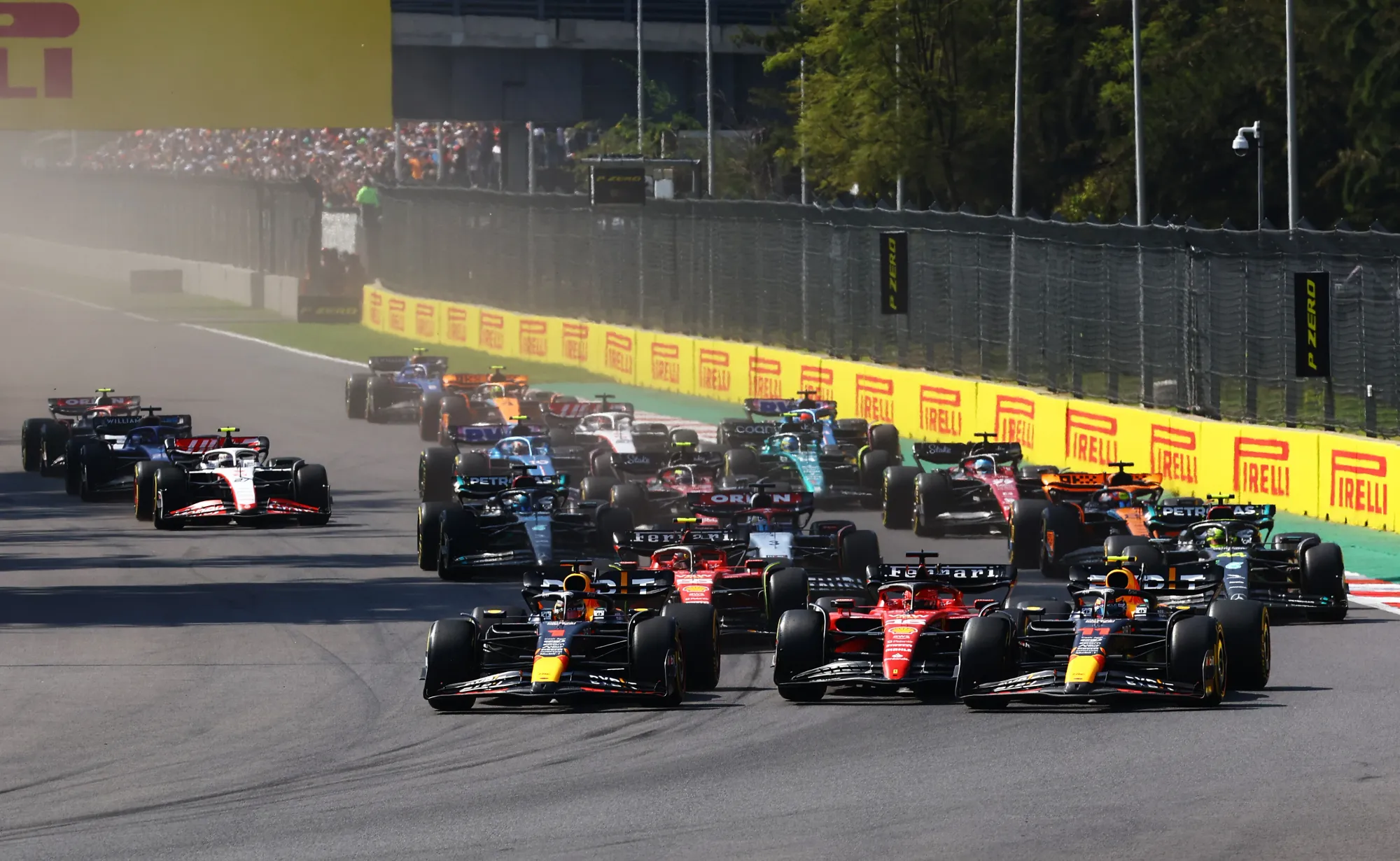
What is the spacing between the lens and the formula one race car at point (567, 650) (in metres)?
16.3

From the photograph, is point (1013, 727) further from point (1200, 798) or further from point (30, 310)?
point (30, 310)

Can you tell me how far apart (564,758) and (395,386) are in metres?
24.3

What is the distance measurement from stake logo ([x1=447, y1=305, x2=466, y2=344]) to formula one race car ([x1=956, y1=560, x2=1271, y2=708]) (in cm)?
4007

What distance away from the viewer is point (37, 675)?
1798 centimetres

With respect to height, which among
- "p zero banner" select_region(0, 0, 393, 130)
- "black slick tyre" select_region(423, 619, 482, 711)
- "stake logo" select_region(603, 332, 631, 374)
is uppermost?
"p zero banner" select_region(0, 0, 393, 130)

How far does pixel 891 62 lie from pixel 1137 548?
112 ft

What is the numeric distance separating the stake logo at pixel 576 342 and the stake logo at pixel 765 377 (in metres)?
8.07

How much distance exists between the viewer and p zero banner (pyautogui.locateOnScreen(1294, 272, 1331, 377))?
27.4m

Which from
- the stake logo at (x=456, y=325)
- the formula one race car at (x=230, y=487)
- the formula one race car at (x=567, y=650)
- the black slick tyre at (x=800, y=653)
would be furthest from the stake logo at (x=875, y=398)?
the stake logo at (x=456, y=325)

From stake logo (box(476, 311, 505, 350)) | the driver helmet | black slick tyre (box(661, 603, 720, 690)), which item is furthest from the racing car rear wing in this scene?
stake logo (box(476, 311, 505, 350))

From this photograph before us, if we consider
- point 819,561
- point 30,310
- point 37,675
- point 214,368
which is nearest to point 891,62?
point 214,368

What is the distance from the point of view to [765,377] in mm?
41312

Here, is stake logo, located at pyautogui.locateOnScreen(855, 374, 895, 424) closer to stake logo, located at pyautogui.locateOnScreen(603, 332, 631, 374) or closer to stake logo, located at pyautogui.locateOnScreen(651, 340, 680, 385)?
stake logo, located at pyautogui.locateOnScreen(651, 340, 680, 385)

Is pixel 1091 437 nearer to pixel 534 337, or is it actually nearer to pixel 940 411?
pixel 940 411
